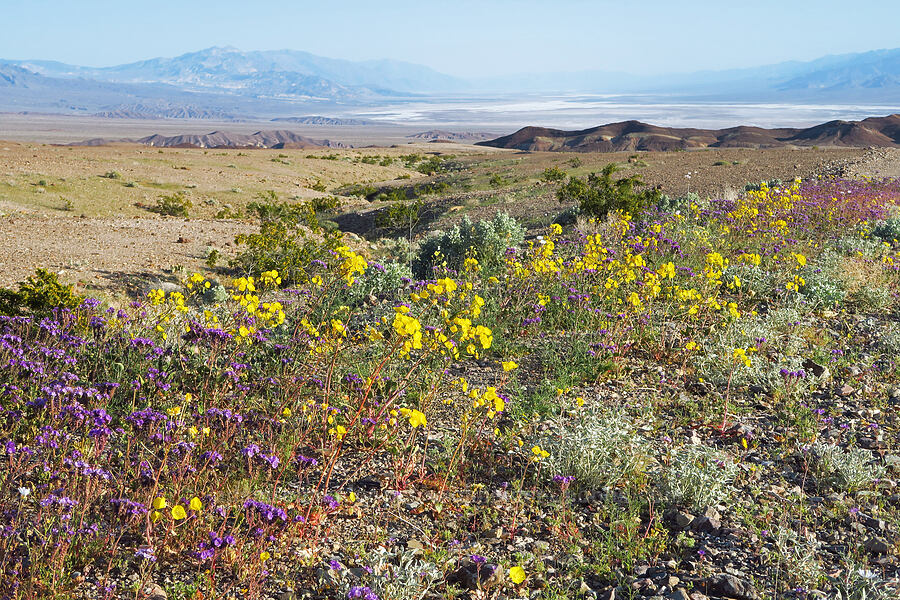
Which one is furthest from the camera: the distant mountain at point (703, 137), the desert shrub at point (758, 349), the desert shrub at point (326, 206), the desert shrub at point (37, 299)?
the distant mountain at point (703, 137)

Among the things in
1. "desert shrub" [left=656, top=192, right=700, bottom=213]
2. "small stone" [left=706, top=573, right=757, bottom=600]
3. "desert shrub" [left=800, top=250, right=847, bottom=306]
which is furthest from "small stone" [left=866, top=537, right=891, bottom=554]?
"desert shrub" [left=656, top=192, right=700, bottom=213]

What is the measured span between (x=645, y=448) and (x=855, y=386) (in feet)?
8.26

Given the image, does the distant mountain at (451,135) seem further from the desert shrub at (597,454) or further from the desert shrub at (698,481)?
→ the desert shrub at (698,481)

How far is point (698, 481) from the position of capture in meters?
3.95

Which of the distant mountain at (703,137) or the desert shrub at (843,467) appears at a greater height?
the distant mountain at (703,137)

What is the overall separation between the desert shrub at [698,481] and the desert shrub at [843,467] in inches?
25.7

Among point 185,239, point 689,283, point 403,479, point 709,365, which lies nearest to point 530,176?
point 185,239

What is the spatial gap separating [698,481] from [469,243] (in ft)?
25.7

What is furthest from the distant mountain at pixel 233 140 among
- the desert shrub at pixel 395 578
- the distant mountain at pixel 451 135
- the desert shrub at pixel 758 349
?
the desert shrub at pixel 395 578

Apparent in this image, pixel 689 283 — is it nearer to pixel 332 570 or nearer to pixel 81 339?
pixel 332 570

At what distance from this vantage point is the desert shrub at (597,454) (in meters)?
4.16

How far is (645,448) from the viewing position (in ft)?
14.2

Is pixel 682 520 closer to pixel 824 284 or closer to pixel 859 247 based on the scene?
pixel 824 284

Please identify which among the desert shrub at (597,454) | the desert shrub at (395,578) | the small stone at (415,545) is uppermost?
the desert shrub at (597,454)
